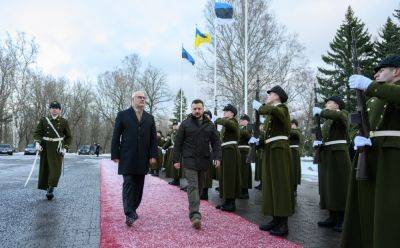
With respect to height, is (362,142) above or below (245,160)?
above

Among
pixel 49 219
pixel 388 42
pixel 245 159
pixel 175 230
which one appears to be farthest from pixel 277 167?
pixel 388 42

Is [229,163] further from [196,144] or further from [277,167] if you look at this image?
[277,167]

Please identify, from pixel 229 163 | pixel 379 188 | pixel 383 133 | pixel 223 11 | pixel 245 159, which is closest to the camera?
pixel 379 188

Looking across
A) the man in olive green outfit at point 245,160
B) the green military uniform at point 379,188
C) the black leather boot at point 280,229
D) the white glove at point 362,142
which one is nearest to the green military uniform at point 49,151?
the man in olive green outfit at point 245,160

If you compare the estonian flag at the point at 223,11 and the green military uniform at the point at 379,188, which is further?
the estonian flag at the point at 223,11

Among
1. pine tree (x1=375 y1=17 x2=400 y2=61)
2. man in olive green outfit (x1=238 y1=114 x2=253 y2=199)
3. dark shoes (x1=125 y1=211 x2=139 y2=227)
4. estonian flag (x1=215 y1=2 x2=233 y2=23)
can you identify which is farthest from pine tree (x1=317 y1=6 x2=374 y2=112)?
dark shoes (x1=125 y1=211 x2=139 y2=227)

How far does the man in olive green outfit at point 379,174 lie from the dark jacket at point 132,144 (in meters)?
3.66

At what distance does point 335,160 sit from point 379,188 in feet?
10.8

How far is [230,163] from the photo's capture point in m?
8.91

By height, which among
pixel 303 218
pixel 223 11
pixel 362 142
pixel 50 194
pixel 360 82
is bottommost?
pixel 303 218

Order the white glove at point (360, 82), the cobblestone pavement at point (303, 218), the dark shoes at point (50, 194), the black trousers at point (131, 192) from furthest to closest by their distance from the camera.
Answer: the dark shoes at point (50, 194) → the black trousers at point (131, 192) → the cobblestone pavement at point (303, 218) → the white glove at point (360, 82)

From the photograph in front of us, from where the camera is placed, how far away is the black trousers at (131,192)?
704cm

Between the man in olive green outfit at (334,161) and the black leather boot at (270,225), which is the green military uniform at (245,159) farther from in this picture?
the black leather boot at (270,225)

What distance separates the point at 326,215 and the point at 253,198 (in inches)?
107
